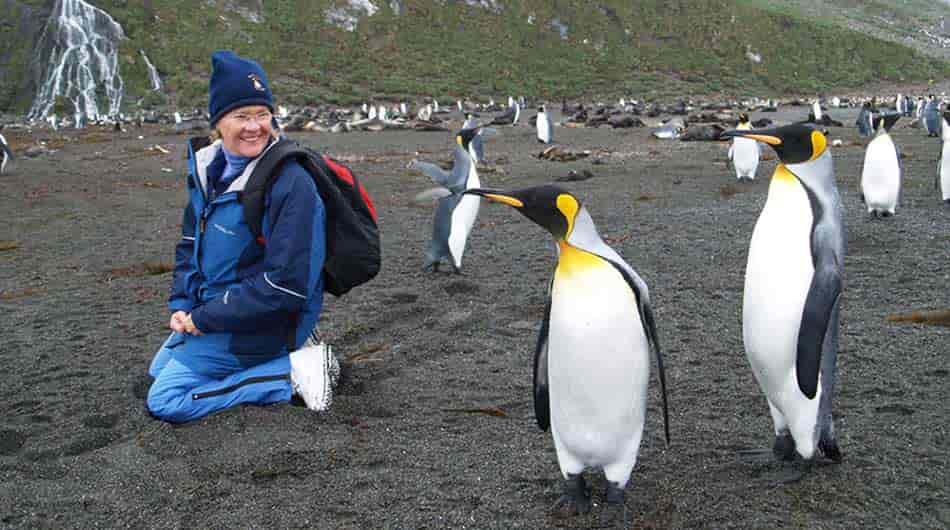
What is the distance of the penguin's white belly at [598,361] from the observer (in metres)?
2.34

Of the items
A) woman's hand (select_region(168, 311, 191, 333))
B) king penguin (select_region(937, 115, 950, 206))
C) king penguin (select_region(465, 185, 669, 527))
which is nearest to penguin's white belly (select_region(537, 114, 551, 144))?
king penguin (select_region(937, 115, 950, 206))

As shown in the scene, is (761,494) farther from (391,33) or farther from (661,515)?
(391,33)

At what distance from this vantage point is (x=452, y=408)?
3340 millimetres

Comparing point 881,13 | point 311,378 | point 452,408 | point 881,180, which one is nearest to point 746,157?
point 881,180

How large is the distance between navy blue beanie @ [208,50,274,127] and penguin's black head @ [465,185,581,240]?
4.29 ft

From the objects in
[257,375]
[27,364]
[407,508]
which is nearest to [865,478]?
[407,508]

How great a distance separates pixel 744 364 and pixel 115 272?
4974 millimetres

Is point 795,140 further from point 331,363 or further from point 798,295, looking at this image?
point 331,363

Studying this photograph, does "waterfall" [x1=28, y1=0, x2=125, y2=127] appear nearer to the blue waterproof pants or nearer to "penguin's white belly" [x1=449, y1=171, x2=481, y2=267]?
"penguin's white belly" [x1=449, y1=171, x2=481, y2=267]

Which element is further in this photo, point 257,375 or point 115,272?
point 115,272

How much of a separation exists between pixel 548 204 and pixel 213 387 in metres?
1.76

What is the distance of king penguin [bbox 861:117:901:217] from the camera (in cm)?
729

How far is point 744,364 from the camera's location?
147 inches

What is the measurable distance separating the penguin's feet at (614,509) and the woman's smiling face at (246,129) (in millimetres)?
1989
